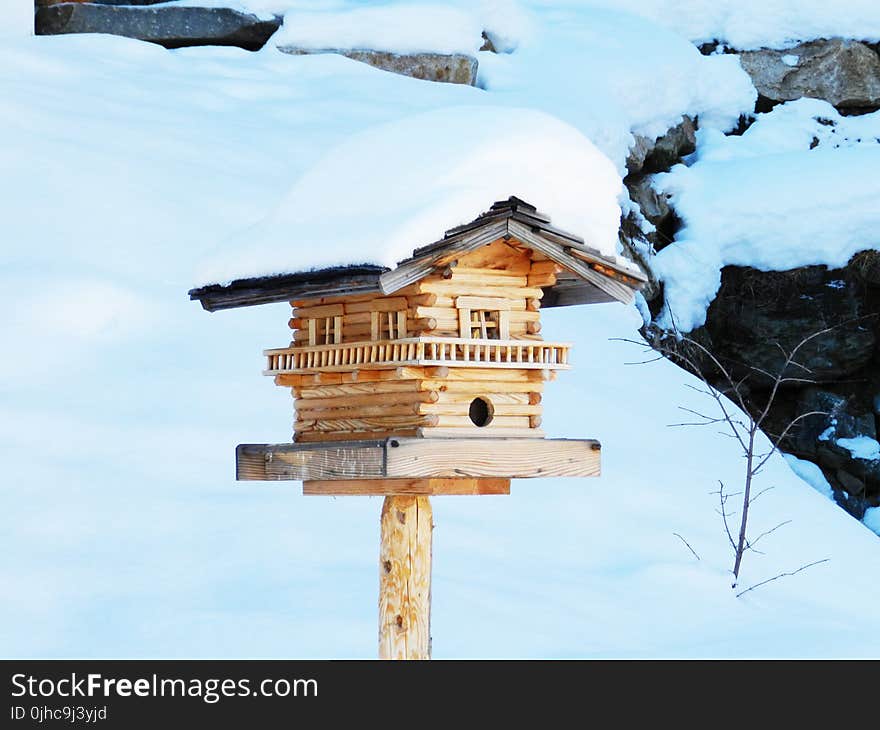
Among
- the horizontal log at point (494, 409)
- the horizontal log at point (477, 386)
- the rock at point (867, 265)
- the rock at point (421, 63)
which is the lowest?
the horizontal log at point (494, 409)

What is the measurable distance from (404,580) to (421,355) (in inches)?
38.2

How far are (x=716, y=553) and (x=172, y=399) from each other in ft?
12.4

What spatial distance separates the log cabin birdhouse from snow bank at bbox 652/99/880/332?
25.7 feet

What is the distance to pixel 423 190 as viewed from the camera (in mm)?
5141

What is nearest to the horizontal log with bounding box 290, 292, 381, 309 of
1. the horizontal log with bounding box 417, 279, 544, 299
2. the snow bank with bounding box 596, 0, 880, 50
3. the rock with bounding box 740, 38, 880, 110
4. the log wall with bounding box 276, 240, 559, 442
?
the log wall with bounding box 276, 240, 559, 442

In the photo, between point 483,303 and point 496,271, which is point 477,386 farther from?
point 496,271

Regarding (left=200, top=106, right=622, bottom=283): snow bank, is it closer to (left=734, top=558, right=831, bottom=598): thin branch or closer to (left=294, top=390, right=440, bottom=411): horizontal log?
(left=294, top=390, right=440, bottom=411): horizontal log

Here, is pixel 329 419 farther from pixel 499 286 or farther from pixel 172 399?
pixel 172 399

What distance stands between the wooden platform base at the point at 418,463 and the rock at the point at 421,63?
35.0ft

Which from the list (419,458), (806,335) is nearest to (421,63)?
(806,335)

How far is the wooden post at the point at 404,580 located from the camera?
5.50 m

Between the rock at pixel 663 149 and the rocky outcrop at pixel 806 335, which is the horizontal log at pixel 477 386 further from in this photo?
the rock at pixel 663 149

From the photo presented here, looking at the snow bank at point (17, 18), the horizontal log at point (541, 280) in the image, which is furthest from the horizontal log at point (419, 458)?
the snow bank at point (17, 18)
